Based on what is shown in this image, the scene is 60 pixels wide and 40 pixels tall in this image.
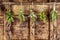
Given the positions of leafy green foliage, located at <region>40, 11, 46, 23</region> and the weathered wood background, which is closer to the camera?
leafy green foliage, located at <region>40, 11, 46, 23</region>

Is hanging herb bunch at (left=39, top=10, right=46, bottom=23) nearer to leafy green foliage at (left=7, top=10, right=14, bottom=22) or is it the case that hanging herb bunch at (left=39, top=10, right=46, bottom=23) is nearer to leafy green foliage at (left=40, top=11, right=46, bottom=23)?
leafy green foliage at (left=40, top=11, right=46, bottom=23)

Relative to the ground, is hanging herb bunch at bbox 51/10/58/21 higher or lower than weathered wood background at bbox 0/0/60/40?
higher

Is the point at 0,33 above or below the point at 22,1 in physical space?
below

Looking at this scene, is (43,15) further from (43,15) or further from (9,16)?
(9,16)

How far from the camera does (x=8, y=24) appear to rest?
10.8 feet

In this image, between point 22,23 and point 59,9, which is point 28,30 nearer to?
point 22,23

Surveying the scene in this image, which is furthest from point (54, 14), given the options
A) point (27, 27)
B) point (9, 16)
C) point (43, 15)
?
point (9, 16)

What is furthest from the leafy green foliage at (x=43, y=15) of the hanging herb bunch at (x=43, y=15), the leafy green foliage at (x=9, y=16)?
the leafy green foliage at (x=9, y=16)

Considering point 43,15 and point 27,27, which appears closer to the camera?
point 43,15

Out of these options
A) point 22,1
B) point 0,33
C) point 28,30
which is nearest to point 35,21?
point 28,30

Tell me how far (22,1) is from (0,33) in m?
0.71

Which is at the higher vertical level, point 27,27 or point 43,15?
point 43,15

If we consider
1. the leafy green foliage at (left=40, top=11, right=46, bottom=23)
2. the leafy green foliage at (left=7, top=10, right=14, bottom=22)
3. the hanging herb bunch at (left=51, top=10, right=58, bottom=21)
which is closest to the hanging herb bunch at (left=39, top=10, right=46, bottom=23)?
the leafy green foliage at (left=40, top=11, right=46, bottom=23)

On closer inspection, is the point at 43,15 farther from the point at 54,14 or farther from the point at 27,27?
the point at 27,27
